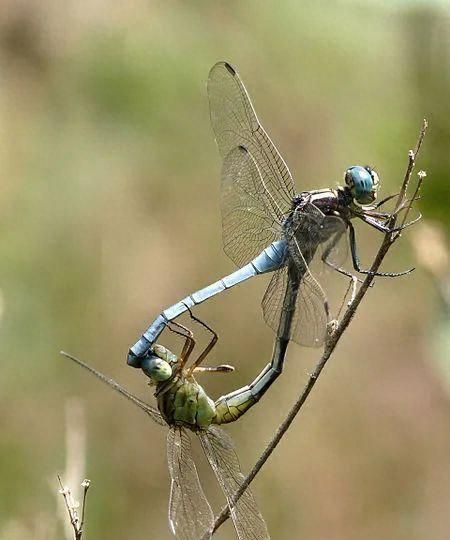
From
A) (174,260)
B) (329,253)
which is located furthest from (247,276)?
(174,260)

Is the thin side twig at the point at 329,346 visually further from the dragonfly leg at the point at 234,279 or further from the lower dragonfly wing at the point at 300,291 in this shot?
the dragonfly leg at the point at 234,279

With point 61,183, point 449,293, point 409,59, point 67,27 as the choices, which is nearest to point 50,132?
point 61,183

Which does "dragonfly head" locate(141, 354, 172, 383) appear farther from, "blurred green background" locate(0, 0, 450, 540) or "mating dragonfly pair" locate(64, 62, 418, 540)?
"blurred green background" locate(0, 0, 450, 540)

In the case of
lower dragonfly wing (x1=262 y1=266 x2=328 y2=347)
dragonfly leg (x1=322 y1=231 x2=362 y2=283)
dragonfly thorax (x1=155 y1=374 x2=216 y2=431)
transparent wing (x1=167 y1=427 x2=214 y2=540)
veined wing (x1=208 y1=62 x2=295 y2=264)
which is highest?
veined wing (x1=208 y1=62 x2=295 y2=264)

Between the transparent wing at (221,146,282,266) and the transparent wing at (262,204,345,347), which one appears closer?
the transparent wing at (262,204,345,347)

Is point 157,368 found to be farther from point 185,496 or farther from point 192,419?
point 185,496

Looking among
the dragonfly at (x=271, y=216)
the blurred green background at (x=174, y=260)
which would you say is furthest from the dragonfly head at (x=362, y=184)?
the blurred green background at (x=174, y=260)

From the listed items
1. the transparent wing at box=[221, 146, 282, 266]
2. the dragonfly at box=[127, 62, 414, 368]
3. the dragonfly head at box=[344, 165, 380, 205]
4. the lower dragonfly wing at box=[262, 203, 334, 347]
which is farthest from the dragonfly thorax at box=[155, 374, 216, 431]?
the dragonfly head at box=[344, 165, 380, 205]
